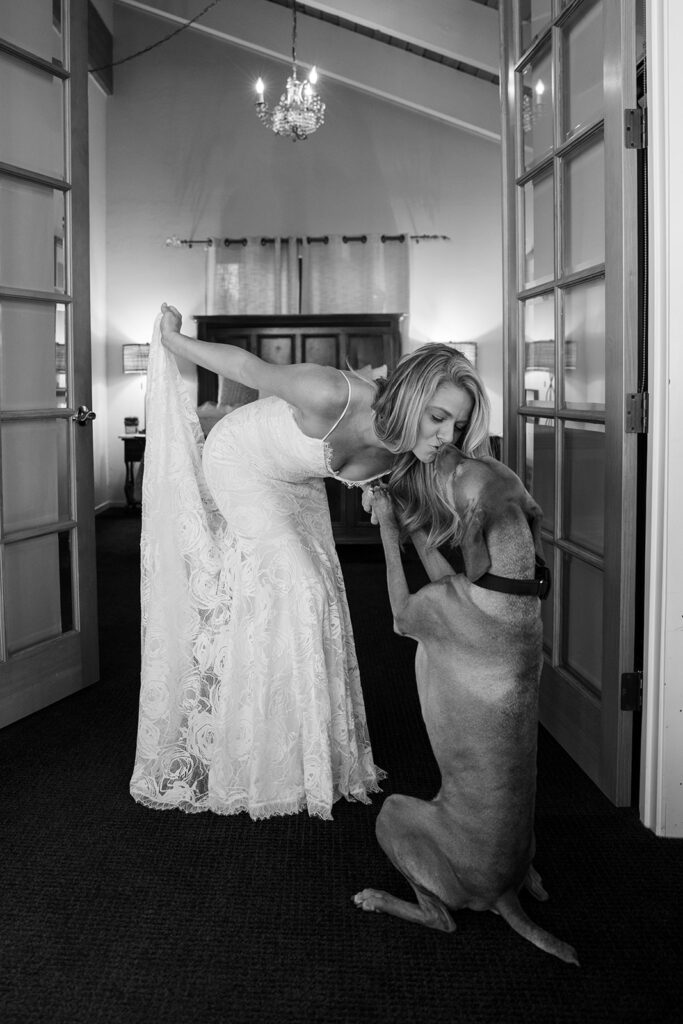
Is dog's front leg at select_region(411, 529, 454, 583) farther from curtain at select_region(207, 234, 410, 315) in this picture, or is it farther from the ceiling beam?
curtain at select_region(207, 234, 410, 315)

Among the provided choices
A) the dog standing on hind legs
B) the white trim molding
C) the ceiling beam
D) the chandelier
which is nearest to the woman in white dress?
the dog standing on hind legs

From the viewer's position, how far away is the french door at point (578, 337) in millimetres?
2275

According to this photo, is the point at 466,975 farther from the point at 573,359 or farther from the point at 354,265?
the point at 354,265

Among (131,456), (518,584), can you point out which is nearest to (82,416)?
(518,584)

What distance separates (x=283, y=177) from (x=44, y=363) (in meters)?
6.36

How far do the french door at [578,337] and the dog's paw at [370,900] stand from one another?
0.86m

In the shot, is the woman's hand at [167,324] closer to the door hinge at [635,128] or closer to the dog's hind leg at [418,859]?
the door hinge at [635,128]

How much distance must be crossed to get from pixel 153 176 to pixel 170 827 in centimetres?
809

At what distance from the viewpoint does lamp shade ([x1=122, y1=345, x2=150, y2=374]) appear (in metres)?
8.54

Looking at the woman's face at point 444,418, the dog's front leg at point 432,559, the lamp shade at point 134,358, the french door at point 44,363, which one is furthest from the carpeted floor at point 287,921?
the lamp shade at point 134,358

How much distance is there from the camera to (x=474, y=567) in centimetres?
162

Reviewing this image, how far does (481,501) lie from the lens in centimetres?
162

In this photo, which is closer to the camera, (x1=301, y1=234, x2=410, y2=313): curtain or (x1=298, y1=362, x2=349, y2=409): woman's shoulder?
(x1=298, y1=362, x2=349, y2=409): woman's shoulder

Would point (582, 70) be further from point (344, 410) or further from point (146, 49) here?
point (146, 49)
